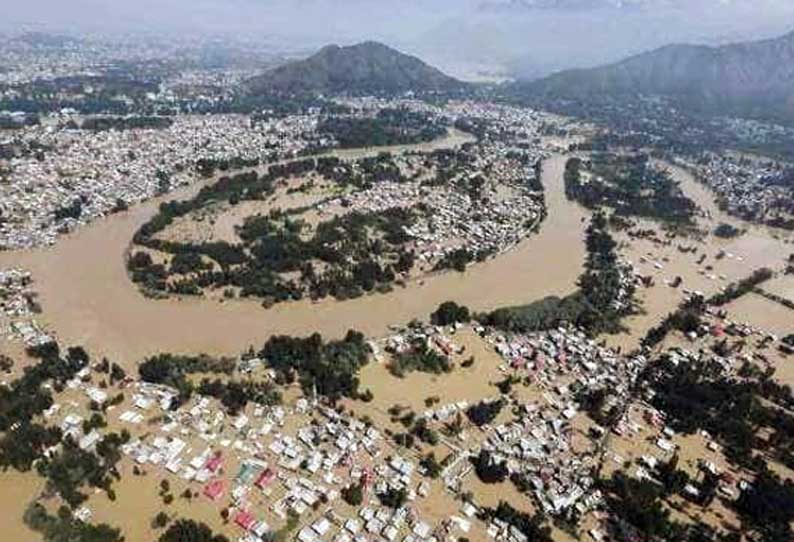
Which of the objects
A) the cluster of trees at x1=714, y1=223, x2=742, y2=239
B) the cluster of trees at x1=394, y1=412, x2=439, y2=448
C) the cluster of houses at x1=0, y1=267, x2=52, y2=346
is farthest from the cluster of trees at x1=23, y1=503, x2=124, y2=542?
the cluster of trees at x1=714, y1=223, x2=742, y2=239

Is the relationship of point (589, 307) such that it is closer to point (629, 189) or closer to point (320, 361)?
point (320, 361)

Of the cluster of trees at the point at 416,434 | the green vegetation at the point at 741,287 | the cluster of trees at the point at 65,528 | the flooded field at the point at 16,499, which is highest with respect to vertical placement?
the cluster of trees at the point at 416,434

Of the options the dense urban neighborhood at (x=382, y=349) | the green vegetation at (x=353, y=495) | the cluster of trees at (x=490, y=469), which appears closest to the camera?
the green vegetation at (x=353, y=495)

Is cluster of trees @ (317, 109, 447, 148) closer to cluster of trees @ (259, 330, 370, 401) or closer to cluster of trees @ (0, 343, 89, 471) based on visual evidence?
cluster of trees @ (259, 330, 370, 401)

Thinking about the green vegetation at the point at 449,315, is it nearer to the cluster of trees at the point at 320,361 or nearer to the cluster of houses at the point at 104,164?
the cluster of trees at the point at 320,361

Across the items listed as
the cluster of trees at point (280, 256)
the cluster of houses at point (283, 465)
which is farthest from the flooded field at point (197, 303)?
the cluster of houses at point (283, 465)

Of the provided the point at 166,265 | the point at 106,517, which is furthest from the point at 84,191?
the point at 106,517

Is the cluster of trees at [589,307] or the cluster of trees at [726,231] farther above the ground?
the cluster of trees at [589,307]
